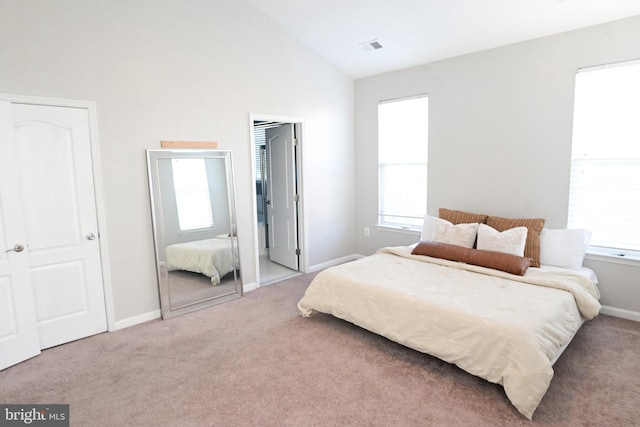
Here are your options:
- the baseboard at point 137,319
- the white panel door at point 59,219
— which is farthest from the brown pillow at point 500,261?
the white panel door at point 59,219

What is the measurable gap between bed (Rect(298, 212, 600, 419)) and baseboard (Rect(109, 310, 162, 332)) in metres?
1.45

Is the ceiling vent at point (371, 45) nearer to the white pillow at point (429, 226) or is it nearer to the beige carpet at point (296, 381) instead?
the white pillow at point (429, 226)

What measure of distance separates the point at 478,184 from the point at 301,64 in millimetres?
2610

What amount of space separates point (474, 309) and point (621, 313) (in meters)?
1.97

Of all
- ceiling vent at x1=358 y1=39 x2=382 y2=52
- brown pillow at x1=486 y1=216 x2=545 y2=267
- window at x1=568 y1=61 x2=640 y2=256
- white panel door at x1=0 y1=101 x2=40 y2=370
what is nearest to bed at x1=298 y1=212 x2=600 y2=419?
brown pillow at x1=486 y1=216 x2=545 y2=267

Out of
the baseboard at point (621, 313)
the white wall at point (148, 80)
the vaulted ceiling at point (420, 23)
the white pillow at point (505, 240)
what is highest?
the vaulted ceiling at point (420, 23)

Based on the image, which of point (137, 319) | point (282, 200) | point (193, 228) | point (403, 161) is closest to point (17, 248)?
point (137, 319)

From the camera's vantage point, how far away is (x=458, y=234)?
379 cm

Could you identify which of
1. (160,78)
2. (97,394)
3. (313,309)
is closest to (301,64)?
(160,78)

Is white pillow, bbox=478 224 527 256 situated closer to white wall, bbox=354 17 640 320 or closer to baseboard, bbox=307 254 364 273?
white wall, bbox=354 17 640 320

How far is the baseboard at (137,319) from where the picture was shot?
11.2ft

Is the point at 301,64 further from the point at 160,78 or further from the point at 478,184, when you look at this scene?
the point at 478,184

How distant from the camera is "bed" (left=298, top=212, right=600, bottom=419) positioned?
2.21 metres

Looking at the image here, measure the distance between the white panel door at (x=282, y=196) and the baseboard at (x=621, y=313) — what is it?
345 cm
